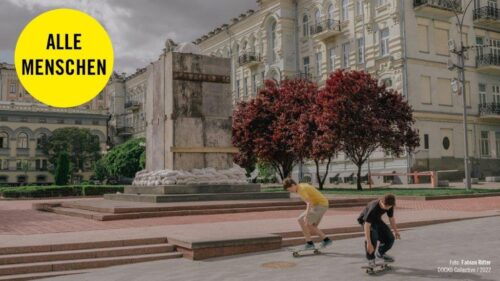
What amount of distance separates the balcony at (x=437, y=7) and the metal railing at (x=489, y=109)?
7093mm

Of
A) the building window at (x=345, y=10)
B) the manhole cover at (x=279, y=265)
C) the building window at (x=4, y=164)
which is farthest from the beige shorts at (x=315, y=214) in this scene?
the building window at (x=4, y=164)

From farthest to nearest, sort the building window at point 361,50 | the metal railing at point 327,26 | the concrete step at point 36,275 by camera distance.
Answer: the metal railing at point 327,26
the building window at point 361,50
the concrete step at point 36,275

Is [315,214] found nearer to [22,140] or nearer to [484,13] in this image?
[484,13]

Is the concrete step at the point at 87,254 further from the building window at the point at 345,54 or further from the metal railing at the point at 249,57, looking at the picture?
the metal railing at the point at 249,57

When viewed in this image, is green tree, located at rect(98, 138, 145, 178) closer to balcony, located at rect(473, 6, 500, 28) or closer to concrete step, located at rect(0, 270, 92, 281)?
balcony, located at rect(473, 6, 500, 28)

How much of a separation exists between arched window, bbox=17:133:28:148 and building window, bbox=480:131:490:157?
6389 cm

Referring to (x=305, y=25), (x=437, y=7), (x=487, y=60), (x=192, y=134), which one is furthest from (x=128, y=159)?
(x=192, y=134)

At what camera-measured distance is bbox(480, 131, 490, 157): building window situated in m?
38.8

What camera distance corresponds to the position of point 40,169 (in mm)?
80125

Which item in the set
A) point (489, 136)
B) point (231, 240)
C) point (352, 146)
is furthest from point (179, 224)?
point (489, 136)

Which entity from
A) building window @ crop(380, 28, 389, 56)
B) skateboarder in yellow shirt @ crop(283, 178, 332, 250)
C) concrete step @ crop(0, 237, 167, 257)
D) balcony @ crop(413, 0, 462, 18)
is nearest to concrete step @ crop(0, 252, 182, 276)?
concrete step @ crop(0, 237, 167, 257)

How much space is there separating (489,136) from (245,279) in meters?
36.8

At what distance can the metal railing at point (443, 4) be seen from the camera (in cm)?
3597

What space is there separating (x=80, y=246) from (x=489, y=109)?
36092 mm
